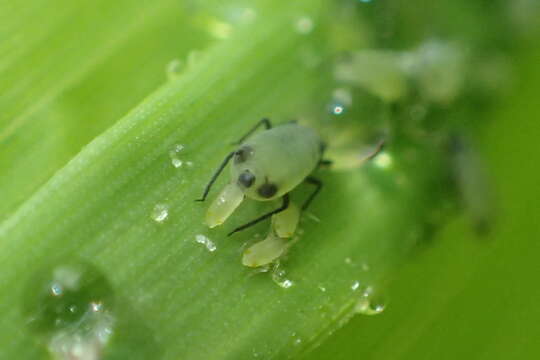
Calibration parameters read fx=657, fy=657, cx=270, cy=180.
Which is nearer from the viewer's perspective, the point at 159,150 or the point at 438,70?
the point at 159,150

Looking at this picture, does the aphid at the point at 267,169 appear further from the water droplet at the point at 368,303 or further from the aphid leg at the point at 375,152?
the water droplet at the point at 368,303

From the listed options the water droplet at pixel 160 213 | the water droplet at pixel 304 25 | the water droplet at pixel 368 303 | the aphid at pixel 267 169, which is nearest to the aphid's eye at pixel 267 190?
the aphid at pixel 267 169

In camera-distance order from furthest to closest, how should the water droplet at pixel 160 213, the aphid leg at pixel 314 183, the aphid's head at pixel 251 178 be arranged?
the aphid leg at pixel 314 183, the aphid's head at pixel 251 178, the water droplet at pixel 160 213

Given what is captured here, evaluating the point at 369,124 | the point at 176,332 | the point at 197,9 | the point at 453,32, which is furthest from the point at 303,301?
the point at 453,32

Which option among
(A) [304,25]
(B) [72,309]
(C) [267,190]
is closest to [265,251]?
(C) [267,190]

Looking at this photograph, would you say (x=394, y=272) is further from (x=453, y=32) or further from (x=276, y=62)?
(x=453, y=32)

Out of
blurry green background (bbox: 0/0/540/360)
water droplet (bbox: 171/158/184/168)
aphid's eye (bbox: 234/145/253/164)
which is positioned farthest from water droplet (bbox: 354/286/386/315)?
water droplet (bbox: 171/158/184/168)
